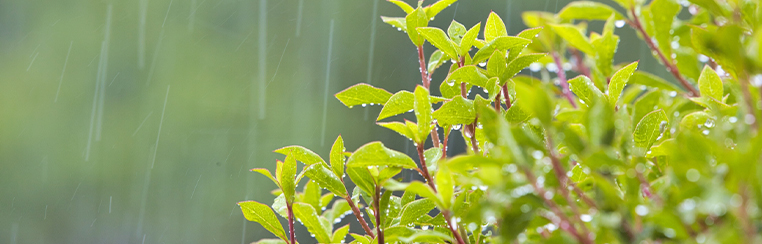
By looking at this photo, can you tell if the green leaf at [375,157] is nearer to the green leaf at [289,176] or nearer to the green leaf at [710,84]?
the green leaf at [289,176]

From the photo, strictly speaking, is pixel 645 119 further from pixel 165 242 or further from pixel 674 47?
pixel 165 242

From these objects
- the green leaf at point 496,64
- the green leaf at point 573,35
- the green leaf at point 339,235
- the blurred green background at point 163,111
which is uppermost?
the green leaf at point 573,35

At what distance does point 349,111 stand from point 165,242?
8.47ft

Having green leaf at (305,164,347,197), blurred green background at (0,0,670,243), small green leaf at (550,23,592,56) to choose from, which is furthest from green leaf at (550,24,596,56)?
blurred green background at (0,0,670,243)

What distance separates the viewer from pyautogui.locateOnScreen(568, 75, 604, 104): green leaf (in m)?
0.38

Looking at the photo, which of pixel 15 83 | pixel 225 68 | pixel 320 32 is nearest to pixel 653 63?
pixel 320 32

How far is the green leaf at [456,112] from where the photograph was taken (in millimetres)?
364

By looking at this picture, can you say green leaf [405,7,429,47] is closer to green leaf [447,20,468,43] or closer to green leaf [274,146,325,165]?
green leaf [447,20,468,43]

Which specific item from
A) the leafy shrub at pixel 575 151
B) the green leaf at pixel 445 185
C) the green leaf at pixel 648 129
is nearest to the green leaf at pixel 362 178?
the leafy shrub at pixel 575 151

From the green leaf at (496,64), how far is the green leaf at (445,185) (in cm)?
13

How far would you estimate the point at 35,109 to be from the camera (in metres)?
5.15

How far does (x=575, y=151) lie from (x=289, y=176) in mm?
254

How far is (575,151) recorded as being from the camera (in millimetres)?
231

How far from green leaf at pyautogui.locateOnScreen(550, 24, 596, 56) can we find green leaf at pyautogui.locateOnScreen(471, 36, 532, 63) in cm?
3
